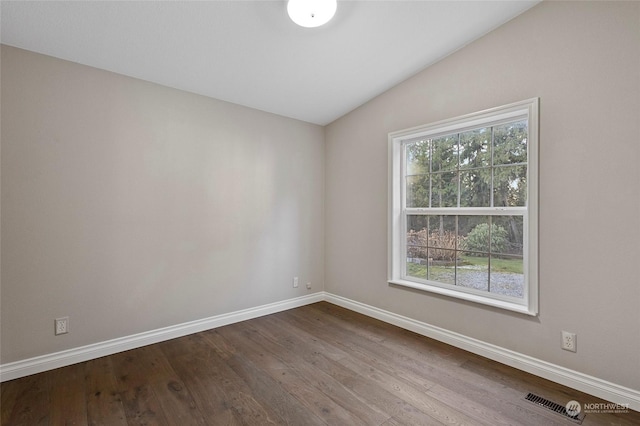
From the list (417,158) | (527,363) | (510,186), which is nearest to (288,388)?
(527,363)

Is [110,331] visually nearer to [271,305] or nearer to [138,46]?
[271,305]

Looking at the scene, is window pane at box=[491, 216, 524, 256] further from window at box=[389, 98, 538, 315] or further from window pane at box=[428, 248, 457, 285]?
window pane at box=[428, 248, 457, 285]

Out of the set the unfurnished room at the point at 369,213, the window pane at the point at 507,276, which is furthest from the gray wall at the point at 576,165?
the window pane at the point at 507,276

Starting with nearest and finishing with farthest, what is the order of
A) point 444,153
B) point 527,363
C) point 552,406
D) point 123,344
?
point 552,406 → point 527,363 → point 123,344 → point 444,153

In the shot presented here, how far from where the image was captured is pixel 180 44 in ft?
7.70

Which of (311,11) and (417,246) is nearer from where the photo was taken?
(311,11)

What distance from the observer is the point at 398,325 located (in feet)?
10.5

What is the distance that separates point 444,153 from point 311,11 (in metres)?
1.77

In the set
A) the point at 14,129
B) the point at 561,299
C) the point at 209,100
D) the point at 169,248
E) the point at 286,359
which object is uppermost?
the point at 209,100

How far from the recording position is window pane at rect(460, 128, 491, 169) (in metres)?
2.67

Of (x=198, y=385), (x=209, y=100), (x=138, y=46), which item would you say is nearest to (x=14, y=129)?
(x=138, y=46)

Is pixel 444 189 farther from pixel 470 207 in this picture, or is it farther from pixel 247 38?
pixel 247 38

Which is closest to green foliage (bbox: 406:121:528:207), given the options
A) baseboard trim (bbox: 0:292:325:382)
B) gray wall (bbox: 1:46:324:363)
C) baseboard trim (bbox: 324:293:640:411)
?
baseboard trim (bbox: 324:293:640:411)

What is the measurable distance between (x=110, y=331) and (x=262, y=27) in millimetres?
2792
